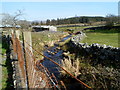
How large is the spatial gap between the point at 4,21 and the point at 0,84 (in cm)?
2528

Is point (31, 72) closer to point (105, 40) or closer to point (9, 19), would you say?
point (105, 40)

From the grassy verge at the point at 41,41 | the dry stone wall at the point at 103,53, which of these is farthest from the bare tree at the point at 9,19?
the dry stone wall at the point at 103,53

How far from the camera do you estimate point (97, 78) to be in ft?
17.5

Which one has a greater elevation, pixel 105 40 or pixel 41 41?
pixel 105 40

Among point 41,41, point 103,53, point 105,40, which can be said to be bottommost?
point 103,53

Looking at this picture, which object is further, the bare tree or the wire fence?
the bare tree

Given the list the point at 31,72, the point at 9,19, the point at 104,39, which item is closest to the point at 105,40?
the point at 104,39

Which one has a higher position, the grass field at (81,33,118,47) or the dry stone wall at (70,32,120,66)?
the grass field at (81,33,118,47)

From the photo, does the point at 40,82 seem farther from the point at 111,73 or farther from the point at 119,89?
the point at 111,73

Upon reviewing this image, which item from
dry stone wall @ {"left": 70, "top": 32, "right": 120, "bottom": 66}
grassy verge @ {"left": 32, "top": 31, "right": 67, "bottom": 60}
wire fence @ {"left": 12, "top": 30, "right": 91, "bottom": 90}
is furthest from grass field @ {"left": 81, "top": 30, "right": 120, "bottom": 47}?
wire fence @ {"left": 12, "top": 30, "right": 91, "bottom": 90}

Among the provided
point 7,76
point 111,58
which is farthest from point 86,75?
point 7,76

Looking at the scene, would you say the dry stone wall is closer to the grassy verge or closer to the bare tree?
the grassy verge

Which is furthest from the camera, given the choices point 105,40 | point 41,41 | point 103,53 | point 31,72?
point 41,41

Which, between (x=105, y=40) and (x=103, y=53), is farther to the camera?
(x=105, y=40)
